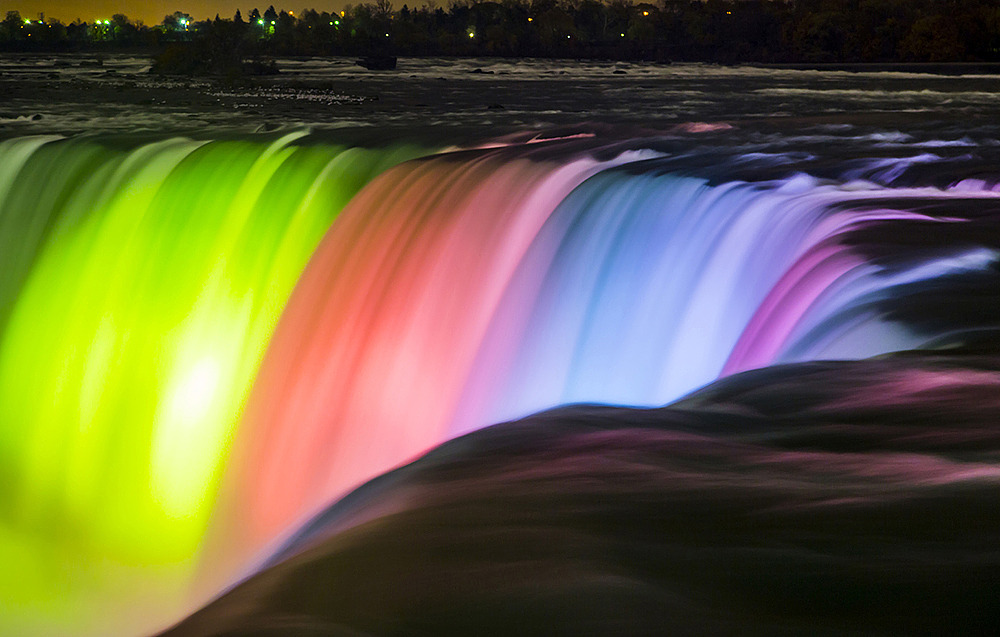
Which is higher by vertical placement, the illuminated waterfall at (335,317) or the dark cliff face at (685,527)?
the dark cliff face at (685,527)

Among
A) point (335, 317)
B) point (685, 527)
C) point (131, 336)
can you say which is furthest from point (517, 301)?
point (685, 527)

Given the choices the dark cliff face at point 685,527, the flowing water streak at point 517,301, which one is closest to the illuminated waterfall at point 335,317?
the flowing water streak at point 517,301

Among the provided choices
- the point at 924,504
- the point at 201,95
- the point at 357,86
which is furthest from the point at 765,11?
the point at 924,504

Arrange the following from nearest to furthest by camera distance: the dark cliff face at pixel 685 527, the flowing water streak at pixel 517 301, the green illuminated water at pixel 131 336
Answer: the dark cliff face at pixel 685 527
the flowing water streak at pixel 517 301
the green illuminated water at pixel 131 336

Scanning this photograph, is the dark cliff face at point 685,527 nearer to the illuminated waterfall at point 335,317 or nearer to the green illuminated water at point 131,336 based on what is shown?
the illuminated waterfall at point 335,317

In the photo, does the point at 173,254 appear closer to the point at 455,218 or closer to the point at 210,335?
the point at 210,335

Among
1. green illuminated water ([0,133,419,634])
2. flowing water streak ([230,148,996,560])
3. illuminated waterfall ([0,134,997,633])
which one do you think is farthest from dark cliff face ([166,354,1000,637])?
green illuminated water ([0,133,419,634])

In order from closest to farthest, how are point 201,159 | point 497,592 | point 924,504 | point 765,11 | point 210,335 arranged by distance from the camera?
point 497,592, point 924,504, point 210,335, point 201,159, point 765,11
